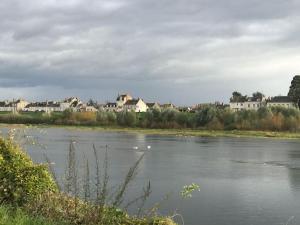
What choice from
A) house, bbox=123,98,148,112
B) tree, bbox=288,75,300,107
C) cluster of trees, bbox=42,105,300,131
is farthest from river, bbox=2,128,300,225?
house, bbox=123,98,148,112

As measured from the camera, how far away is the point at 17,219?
672 cm

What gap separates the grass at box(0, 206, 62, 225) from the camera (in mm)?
6576

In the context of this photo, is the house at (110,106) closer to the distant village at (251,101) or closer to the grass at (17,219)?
the distant village at (251,101)

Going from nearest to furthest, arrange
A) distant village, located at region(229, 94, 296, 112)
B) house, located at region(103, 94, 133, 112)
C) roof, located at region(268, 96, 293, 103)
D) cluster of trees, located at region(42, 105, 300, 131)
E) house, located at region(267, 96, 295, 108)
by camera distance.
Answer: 1. cluster of trees, located at region(42, 105, 300, 131)
2. house, located at region(267, 96, 295, 108)
3. roof, located at region(268, 96, 293, 103)
4. distant village, located at region(229, 94, 296, 112)
5. house, located at region(103, 94, 133, 112)

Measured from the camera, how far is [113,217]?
8.02m

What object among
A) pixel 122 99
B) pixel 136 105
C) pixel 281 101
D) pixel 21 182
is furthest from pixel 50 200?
pixel 122 99


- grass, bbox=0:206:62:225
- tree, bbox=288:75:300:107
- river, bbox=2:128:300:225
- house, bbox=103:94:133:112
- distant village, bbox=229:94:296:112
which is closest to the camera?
grass, bbox=0:206:62:225

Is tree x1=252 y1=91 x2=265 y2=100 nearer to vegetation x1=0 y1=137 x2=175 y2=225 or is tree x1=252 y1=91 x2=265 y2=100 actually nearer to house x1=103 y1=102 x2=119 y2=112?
house x1=103 y1=102 x2=119 y2=112

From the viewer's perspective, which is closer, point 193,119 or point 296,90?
point 193,119

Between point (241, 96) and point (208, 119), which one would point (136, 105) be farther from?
point (208, 119)

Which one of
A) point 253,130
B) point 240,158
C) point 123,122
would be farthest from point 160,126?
point 240,158

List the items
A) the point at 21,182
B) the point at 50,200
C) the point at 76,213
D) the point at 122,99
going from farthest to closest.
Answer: the point at 122,99 → the point at 50,200 → the point at 21,182 → the point at 76,213

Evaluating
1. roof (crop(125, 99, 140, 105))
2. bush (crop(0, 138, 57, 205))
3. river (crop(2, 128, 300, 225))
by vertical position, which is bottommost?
river (crop(2, 128, 300, 225))

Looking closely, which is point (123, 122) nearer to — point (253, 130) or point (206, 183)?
point (253, 130)
